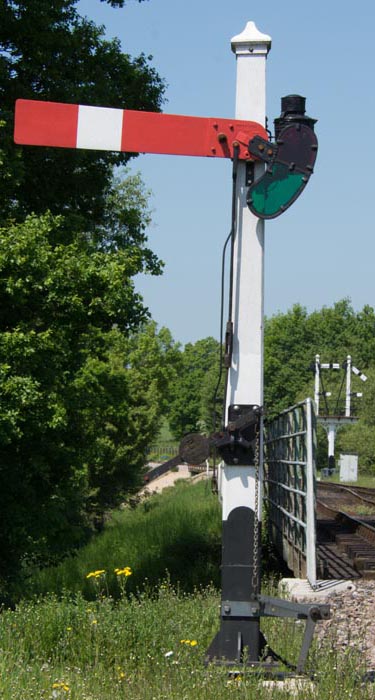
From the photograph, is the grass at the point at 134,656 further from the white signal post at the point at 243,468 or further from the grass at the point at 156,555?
the grass at the point at 156,555

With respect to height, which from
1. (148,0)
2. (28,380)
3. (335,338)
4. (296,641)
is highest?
(335,338)

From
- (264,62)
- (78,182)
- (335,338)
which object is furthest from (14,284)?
(335,338)

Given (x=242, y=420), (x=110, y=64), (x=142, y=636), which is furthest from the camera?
(x=110, y=64)

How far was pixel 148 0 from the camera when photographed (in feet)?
62.2

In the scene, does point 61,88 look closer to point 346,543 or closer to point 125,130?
point 346,543

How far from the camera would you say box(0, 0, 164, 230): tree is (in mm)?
16516

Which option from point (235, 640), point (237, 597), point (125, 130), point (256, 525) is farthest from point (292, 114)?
point (235, 640)

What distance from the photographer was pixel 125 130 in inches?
227

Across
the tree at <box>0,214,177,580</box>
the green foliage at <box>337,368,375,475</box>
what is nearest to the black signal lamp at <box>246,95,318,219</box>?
the tree at <box>0,214,177,580</box>

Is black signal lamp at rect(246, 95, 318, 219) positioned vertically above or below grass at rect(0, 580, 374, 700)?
above

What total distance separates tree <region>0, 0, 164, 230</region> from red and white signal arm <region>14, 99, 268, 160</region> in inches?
359

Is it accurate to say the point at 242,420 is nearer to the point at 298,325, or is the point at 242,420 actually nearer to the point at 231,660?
the point at 231,660

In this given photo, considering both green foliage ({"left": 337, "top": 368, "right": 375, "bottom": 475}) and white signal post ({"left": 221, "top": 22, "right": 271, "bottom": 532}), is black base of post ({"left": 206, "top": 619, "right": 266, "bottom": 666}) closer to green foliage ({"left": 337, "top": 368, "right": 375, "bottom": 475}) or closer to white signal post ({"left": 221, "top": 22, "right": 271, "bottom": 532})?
white signal post ({"left": 221, "top": 22, "right": 271, "bottom": 532})

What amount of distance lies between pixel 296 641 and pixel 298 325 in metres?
101
